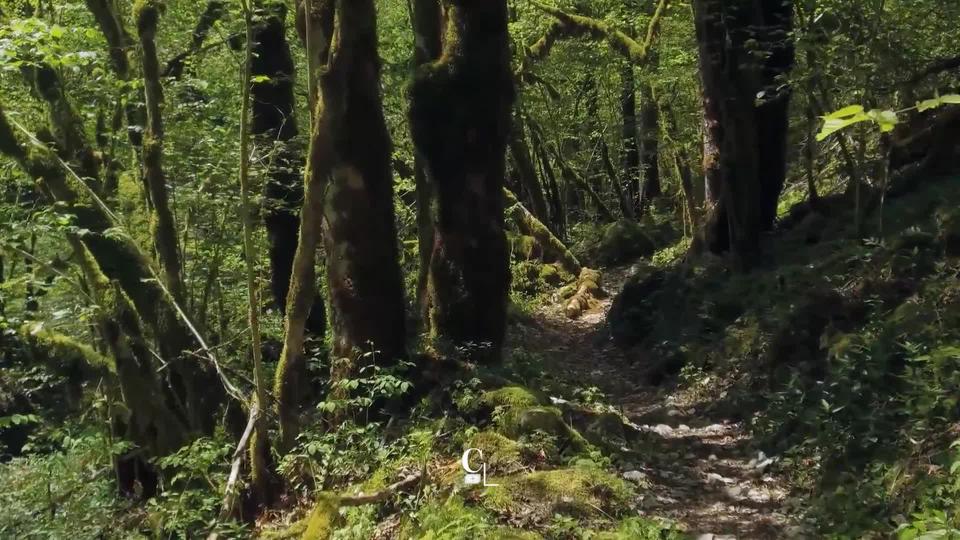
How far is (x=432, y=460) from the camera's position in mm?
6004

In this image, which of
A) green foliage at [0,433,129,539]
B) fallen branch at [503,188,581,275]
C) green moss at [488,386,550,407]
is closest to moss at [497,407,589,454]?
green moss at [488,386,550,407]

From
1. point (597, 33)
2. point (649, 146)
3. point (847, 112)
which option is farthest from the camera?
point (649, 146)

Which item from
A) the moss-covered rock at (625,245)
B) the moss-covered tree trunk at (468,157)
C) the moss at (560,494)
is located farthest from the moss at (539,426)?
the moss-covered rock at (625,245)

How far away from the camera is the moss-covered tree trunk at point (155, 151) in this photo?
8.62 m

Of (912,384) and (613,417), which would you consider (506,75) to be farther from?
(912,384)

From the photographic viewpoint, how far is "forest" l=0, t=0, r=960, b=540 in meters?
5.65

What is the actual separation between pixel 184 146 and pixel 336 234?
4733 millimetres

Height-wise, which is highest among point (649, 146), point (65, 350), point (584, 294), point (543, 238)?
point (649, 146)

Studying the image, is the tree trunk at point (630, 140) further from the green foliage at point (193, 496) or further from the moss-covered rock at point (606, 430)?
the green foliage at point (193, 496)

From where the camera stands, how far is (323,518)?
5660mm

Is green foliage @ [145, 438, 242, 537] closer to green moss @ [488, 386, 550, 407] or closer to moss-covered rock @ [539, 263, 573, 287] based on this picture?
green moss @ [488, 386, 550, 407]

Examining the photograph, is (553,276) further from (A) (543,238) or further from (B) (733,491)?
(B) (733,491)

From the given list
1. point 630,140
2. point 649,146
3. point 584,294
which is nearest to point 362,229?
point 584,294

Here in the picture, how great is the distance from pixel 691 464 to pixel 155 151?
241 inches
